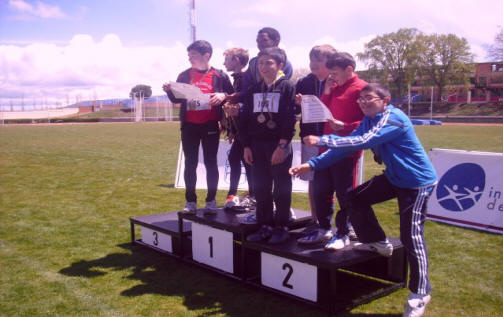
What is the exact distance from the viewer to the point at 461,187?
6.43m

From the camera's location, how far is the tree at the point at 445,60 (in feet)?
225

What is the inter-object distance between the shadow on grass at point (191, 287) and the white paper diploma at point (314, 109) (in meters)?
1.60

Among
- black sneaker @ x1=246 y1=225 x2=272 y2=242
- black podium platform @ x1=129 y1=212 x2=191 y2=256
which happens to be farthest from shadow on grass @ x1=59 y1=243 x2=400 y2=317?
black sneaker @ x1=246 y1=225 x2=272 y2=242

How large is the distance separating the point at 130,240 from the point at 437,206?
4.42m

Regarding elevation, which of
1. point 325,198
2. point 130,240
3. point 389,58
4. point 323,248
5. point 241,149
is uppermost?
point 389,58

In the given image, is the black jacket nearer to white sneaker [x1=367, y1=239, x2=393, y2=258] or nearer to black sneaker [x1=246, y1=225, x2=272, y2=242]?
black sneaker [x1=246, y1=225, x2=272, y2=242]

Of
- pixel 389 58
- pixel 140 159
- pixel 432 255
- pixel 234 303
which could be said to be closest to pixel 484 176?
pixel 432 255

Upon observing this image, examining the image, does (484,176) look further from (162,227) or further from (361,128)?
(162,227)

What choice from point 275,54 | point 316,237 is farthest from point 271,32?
point 316,237

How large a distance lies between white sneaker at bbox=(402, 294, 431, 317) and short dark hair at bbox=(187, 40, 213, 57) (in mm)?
3320

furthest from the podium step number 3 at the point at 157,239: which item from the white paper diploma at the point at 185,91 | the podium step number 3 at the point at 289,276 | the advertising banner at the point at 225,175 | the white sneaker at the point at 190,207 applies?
the advertising banner at the point at 225,175

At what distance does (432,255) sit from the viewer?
5074mm

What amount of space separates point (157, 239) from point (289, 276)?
2.14m

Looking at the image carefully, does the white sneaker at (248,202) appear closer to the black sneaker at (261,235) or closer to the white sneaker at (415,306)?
the black sneaker at (261,235)
